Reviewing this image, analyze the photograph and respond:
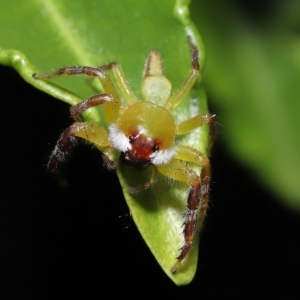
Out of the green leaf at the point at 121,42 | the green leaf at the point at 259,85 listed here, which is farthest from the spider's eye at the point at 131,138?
the green leaf at the point at 259,85

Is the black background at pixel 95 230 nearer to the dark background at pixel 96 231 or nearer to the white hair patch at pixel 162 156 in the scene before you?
the dark background at pixel 96 231

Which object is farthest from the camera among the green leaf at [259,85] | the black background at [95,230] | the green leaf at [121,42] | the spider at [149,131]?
the green leaf at [259,85]

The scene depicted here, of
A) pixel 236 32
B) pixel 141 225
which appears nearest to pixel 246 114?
pixel 236 32

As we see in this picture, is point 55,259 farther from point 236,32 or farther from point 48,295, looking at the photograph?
point 236,32

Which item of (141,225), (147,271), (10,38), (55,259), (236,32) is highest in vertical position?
(236,32)

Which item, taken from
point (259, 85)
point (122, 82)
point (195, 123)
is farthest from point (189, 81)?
point (259, 85)
